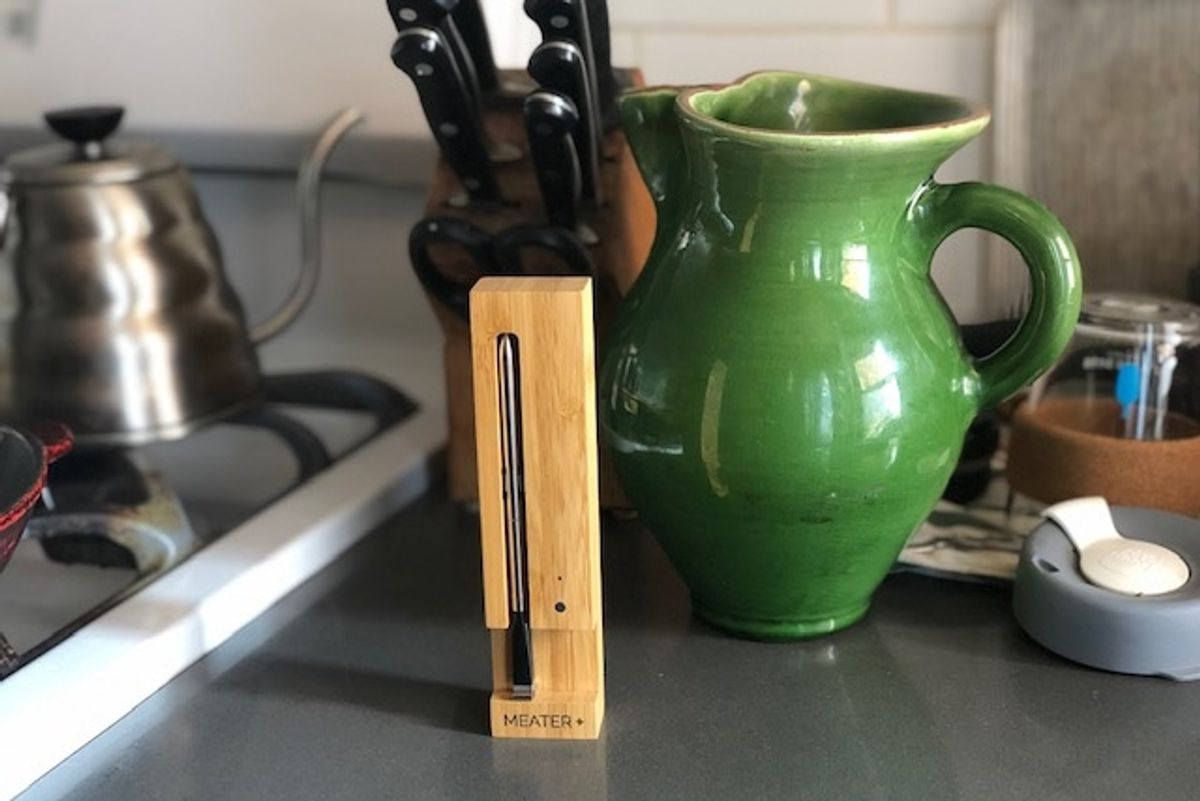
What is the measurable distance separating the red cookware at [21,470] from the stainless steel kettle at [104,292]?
16cm

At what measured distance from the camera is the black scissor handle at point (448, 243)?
0.74m

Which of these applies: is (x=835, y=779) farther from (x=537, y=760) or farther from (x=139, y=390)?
(x=139, y=390)

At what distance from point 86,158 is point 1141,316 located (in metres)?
0.63

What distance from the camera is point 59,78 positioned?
1.03 m

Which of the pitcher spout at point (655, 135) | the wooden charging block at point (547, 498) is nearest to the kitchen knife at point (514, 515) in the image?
the wooden charging block at point (547, 498)

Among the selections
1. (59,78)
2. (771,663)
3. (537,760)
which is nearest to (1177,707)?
(771,663)

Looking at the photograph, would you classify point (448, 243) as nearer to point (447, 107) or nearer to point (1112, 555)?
point (447, 107)

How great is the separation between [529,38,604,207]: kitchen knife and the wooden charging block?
0.15m

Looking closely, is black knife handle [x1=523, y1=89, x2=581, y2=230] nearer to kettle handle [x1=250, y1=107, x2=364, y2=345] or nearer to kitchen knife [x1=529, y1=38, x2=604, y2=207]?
kitchen knife [x1=529, y1=38, x2=604, y2=207]

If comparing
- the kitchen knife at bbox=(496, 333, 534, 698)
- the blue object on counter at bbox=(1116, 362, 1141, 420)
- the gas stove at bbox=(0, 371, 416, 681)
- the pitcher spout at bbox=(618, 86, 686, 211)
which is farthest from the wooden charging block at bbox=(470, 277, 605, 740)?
the blue object on counter at bbox=(1116, 362, 1141, 420)

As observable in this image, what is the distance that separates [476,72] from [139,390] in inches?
11.6

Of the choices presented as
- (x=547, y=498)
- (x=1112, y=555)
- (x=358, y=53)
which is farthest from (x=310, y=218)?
(x=1112, y=555)

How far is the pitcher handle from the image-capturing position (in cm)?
63

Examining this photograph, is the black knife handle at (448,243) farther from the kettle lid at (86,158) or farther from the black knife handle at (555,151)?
the kettle lid at (86,158)
